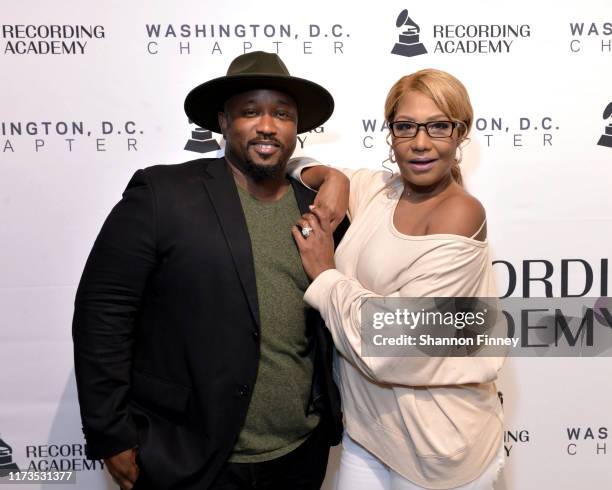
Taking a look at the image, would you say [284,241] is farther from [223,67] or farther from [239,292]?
[223,67]

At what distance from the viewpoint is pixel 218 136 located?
6.63 feet

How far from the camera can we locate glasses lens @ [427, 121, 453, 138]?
4.56 feet

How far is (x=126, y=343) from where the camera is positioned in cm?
139

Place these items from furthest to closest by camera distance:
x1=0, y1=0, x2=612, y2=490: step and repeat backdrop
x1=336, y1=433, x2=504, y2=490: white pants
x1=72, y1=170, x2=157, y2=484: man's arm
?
x1=0, y1=0, x2=612, y2=490: step and repeat backdrop → x1=336, y1=433, x2=504, y2=490: white pants → x1=72, y1=170, x2=157, y2=484: man's arm

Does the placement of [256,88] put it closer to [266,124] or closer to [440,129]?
[266,124]

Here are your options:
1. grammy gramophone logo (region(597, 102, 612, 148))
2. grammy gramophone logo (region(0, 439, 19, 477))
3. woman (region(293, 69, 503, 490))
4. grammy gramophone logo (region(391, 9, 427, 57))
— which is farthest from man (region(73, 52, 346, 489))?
grammy gramophone logo (region(597, 102, 612, 148))

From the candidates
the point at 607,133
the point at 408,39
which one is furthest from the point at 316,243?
the point at 607,133

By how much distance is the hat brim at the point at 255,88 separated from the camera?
1449 mm

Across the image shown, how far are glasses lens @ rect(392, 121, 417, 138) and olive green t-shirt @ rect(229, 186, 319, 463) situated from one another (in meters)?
0.36

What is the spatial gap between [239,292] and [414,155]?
54 cm

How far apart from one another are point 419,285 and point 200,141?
3.37 feet

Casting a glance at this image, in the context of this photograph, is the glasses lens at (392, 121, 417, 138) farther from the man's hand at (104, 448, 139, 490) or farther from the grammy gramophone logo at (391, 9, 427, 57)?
the man's hand at (104, 448, 139, 490)

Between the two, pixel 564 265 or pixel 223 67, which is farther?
pixel 564 265

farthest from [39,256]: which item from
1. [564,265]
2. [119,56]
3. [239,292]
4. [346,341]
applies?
[564,265]
